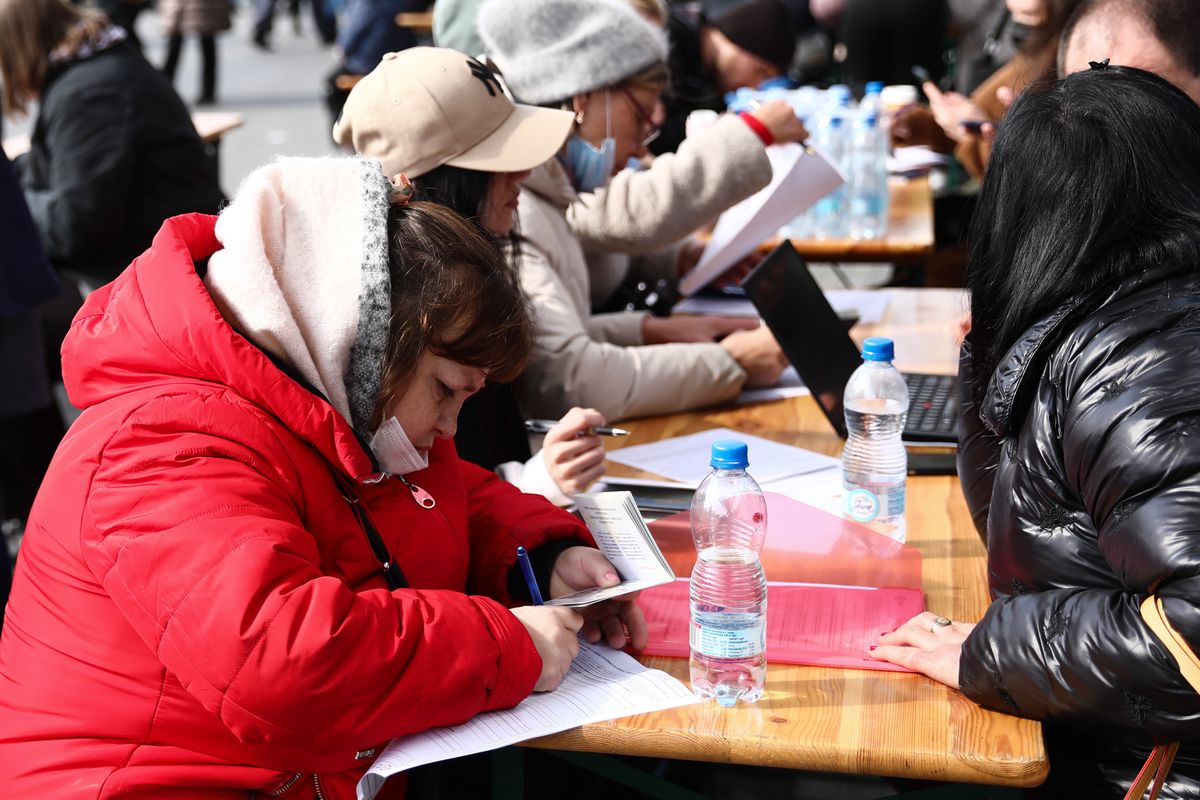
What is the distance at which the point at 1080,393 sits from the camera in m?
1.47

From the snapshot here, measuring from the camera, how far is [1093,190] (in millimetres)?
1538

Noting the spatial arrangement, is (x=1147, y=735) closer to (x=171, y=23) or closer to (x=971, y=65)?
(x=971, y=65)

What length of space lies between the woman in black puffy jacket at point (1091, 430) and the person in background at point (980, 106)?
84.6 inches

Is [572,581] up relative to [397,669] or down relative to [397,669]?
down

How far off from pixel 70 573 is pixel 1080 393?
1145 millimetres

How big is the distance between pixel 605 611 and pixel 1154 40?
1542mm

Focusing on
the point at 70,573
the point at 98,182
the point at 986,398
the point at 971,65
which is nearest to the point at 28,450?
the point at 98,182

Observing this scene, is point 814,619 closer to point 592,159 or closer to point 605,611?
point 605,611

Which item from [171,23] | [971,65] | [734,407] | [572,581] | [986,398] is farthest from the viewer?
[171,23]

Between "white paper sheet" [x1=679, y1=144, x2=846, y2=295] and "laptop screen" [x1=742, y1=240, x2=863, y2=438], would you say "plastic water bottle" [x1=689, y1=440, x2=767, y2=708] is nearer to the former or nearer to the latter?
"laptop screen" [x1=742, y1=240, x2=863, y2=438]

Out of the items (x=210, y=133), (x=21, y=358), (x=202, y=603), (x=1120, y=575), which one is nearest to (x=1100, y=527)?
(x=1120, y=575)

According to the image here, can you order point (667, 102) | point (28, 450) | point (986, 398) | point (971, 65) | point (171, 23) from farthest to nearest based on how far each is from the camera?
point (171, 23) < point (971, 65) < point (667, 102) < point (28, 450) < point (986, 398)

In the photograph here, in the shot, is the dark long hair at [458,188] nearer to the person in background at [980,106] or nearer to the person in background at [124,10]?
the person in background at [980,106]

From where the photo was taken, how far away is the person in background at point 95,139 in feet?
13.3
